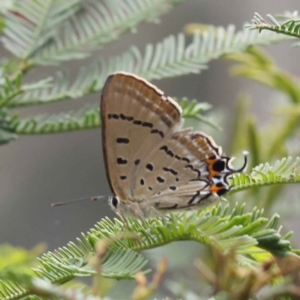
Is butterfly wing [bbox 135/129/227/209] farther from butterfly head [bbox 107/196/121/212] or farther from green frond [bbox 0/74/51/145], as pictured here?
green frond [bbox 0/74/51/145]

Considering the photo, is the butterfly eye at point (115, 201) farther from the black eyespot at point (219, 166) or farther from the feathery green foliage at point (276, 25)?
the feathery green foliage at point (276, 25)

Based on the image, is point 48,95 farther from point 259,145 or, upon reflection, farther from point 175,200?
point 259,145

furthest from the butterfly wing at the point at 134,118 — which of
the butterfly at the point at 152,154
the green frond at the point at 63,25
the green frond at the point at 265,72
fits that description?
the green frond at the point at 265,72

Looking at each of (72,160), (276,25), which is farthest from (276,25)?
(72,160)

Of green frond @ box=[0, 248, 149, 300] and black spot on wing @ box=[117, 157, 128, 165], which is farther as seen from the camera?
black spot on wing @ box=[117, 157, 128, 165]

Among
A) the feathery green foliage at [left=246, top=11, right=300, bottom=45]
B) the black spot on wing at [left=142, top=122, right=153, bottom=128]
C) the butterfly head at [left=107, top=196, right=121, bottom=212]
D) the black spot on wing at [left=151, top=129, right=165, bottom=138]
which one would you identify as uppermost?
the feathery green foliage at [left=246, top=11, right=300, bottom=45]

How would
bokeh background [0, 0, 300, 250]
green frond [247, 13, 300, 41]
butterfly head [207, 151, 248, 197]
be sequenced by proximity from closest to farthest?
green frond [247, 13, 300, 41]
butterfly head [207, 151, 248, 197]
bokeh background [0, 0, 300, 250]

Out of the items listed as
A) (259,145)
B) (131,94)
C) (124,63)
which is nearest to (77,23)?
(124,63)

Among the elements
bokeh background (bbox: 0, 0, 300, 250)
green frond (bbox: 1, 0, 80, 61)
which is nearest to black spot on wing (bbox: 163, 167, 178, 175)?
green frond (bbox: 1, 0, 80, 61)
